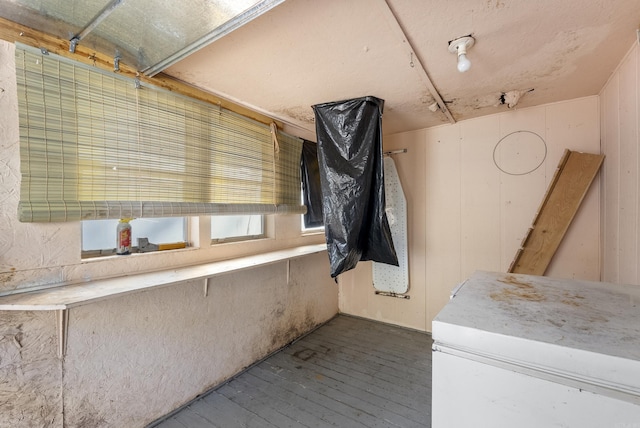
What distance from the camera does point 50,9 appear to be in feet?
3.82

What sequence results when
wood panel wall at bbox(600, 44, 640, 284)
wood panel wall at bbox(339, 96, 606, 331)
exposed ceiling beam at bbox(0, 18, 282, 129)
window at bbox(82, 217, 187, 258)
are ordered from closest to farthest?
exposed ceiling beam at bbox(0, 18, 282, 129), wood panel wall at bbox(600, 44, 640, 284), window at bbox(82, 217, 187, 258), wood panel wall at bbox(339, 96, 606, 331)

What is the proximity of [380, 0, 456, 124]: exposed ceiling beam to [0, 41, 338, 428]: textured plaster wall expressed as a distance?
178cm

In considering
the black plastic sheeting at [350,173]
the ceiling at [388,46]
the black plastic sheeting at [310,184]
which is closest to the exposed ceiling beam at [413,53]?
the ceiling at [388,46]

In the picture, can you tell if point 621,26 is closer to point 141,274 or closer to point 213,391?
point 141,274

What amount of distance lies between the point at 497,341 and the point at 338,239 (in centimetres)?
135

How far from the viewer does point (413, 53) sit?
1509 millimetres

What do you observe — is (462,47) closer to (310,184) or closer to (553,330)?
(553,330)

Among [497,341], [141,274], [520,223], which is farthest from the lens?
[520,223]

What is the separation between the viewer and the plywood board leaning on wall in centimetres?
209

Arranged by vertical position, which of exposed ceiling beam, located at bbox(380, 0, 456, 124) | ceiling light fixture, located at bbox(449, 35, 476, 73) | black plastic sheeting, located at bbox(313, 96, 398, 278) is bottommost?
black plastic sheeting, located at bbox(313, 96, 398, 278)

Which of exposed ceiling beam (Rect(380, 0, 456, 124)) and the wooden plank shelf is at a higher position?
exposed ceiling beam (Rect(380, 0, 456, 124))

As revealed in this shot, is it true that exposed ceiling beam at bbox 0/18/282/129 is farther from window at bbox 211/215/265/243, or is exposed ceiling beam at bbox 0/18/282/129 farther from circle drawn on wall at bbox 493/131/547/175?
circle drawn on wall at bbox 493/131/547/175

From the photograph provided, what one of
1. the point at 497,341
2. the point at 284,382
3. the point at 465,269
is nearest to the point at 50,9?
the point at 497,341

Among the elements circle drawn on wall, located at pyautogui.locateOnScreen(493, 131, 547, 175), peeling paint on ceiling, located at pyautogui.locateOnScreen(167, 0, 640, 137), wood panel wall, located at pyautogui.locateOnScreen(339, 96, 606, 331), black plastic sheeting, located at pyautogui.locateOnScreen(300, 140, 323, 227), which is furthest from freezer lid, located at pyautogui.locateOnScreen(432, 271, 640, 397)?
black plastic sheeting, located at pyautogui.locateOnScreen(300, 140, 323, 227)
